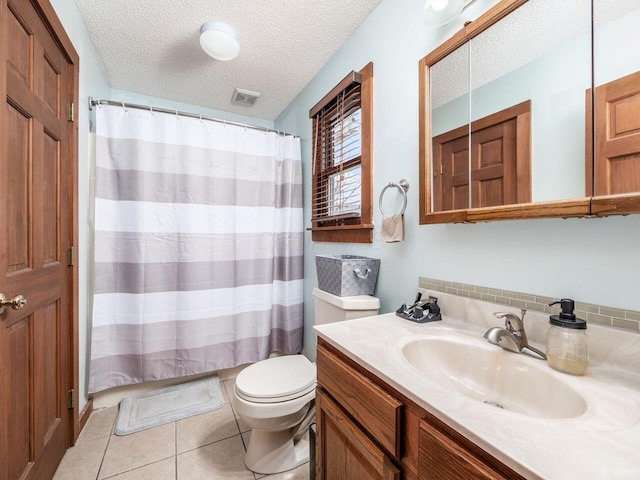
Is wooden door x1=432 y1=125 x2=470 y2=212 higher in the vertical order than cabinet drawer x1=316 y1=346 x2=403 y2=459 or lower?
higher

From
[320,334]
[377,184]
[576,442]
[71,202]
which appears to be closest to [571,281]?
[576,442]

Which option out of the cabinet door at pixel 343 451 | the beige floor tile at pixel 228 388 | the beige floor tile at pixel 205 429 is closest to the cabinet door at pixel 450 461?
the cabinet door at pixel 343 451

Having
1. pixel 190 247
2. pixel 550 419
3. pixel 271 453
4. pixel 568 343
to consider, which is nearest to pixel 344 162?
pixel 190 247

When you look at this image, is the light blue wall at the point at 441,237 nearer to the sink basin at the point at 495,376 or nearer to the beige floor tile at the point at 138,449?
the sink basin at the point at 495,376

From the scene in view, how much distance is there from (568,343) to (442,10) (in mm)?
1176

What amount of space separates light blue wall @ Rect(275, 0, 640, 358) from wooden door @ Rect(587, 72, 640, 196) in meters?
0.10

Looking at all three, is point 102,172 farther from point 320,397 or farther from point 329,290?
point 320,397

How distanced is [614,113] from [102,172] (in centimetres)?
230

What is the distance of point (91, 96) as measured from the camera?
1.79 meters

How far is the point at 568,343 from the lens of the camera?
26.6 inches

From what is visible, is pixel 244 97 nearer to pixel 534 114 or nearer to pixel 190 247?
pixel 190 247

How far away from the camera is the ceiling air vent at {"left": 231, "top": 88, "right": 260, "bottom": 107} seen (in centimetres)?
230

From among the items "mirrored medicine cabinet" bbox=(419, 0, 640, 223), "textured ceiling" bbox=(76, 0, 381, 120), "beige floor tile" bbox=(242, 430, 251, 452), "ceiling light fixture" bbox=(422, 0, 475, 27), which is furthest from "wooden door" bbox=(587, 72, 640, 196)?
"beige floor tile" bbox=(242, 430, 251, 452)

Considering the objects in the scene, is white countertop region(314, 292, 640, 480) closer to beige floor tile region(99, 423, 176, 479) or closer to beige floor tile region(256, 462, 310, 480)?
beige floor tile region(256, 462, 310, 480)
